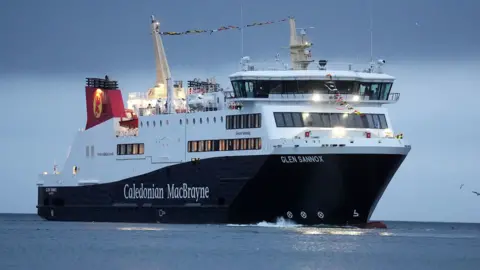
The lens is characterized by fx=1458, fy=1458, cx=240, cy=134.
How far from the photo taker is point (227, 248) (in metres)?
65.8

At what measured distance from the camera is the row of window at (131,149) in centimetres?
8431

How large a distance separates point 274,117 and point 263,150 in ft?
5.93

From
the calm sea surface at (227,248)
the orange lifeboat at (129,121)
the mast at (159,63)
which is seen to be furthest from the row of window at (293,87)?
the mast at (159,63)

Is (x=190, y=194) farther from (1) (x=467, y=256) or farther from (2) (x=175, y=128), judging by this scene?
(1) (x=467, y=256)

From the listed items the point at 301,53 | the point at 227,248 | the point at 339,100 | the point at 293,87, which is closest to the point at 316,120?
the point at 339,100

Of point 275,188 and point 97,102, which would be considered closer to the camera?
point 275,188

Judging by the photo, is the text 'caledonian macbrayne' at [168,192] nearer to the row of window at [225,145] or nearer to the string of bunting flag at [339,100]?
the row of window at [225,145]

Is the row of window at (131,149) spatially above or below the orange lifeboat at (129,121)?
below

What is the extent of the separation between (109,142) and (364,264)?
106 ft

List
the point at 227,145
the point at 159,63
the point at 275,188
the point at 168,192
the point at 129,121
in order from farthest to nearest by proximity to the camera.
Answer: the point at 159,63 < the point at 129,121 < the point at 168,192 < the point at 227,145 < the point at 275,188

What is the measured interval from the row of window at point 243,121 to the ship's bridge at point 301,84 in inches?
40.7

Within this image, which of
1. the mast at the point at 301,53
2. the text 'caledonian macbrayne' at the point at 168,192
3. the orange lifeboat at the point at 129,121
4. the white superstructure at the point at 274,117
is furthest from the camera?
the orange lifeboat at the point at 129,121

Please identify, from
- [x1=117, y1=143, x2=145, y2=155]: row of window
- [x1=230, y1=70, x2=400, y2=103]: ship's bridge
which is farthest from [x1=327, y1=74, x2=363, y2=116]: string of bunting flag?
[x1=117, y1=143, x2=145, y2=155]: row of window

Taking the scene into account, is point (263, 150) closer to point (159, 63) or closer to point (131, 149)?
point (131, 149)
